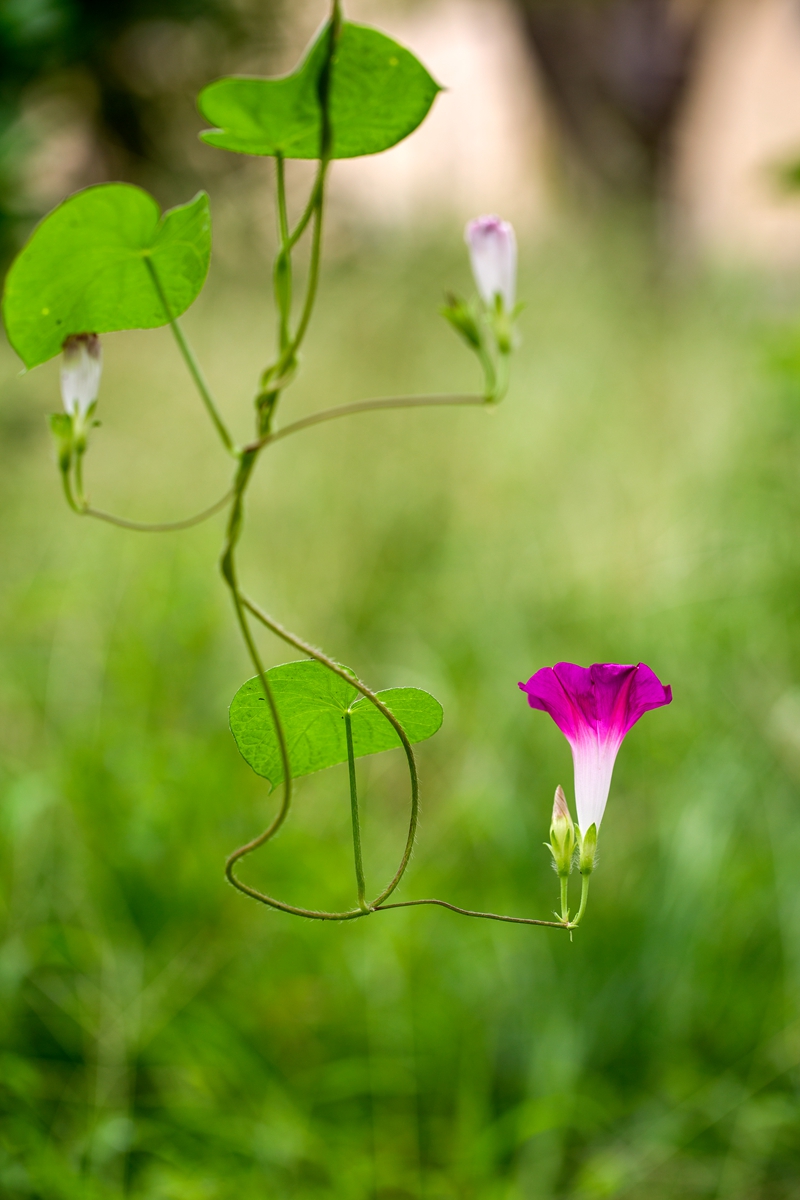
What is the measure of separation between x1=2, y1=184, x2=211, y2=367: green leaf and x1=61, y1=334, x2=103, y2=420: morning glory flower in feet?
0.07

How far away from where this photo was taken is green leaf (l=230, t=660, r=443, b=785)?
0.39m

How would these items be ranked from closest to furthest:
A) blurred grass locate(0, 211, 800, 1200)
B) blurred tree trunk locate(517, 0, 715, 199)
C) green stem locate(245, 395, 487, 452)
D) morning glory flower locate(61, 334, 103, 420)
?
green stem locate(245, 395, 487, 452), morning glory flower locate(61, 334, 103, 420), blurred grass locate(0, 211, 800, 1200), blurred tree trunk locate(517, 0, 715, 199)

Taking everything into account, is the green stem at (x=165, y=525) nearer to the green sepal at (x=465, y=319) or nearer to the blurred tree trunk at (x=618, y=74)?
the green sepal at (x=465, y=319)

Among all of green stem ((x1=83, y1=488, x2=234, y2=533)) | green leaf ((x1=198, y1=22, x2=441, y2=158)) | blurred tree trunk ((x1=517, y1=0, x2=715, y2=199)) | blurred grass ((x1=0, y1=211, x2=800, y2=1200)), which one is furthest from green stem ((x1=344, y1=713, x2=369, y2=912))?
blurred tree trunk ((x1=517, y1=0, x2=715, y2=199))

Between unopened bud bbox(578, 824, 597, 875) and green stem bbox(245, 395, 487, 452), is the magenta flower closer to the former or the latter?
unopened bud bbox(578, 824, 597, 875)

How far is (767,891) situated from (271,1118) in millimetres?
748

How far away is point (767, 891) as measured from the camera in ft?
4.47

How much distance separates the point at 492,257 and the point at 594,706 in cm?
24

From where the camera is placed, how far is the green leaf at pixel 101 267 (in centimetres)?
37

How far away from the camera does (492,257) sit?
0.48 metres

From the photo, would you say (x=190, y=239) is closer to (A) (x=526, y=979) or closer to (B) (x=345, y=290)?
(A) (x=526, y=979)

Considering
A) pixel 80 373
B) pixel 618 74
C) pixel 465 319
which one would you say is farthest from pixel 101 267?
pixel 618 74

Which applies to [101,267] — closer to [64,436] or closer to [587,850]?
[64,436]

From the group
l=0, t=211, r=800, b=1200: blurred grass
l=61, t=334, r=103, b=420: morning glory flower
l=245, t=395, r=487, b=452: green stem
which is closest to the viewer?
l=245, t=395, r=487, b=452: green stem
